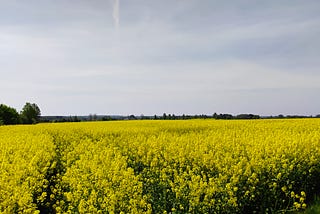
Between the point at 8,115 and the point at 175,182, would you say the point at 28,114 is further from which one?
the point at 175,182

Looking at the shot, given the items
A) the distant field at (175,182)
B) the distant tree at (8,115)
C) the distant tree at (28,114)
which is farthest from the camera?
the distant tree at (28,114)

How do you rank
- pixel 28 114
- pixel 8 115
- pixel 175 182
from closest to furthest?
pixel 175 182 < pixel 8 115 < pixel 28 114

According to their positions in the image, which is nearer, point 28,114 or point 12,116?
point 12,116

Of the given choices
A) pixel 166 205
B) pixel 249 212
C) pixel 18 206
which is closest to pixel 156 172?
pixel 166 205

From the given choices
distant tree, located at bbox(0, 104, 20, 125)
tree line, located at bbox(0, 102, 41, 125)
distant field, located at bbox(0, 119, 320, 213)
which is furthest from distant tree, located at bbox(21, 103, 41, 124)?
distant field, located at bbox(0, 119, 320, 213)

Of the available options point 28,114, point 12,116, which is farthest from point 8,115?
point 28,114

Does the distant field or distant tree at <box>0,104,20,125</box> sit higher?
distant tree at <box>0,104,20,125</box>

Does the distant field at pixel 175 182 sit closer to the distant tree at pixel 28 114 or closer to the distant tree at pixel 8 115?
the distant tree at pixel 8 115

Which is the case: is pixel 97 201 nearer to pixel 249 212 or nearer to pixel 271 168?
pixel 249 212

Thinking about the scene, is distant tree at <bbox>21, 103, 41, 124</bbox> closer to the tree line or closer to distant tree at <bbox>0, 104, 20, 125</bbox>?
the tree line

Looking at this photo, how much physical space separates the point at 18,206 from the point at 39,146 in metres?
6.35

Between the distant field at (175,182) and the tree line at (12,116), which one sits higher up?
the tree line at (12,116)

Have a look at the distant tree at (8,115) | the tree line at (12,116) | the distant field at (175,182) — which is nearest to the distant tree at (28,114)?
the tree line at (12,116)

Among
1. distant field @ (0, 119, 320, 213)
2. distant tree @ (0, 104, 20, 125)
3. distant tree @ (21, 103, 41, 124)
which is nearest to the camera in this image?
distant field @ (0, 119, 320, 213)
